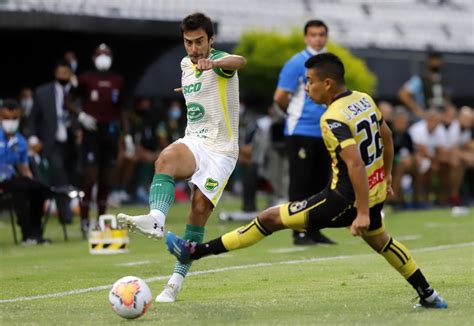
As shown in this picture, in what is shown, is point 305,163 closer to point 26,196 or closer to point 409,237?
point 409,237

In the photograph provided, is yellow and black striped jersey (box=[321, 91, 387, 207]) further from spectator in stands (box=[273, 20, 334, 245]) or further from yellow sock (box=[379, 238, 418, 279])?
spectator in stands (box=[273, 20, 334, 245])

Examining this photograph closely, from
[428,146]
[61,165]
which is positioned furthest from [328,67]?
[428,146]

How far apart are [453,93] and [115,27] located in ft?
40.2

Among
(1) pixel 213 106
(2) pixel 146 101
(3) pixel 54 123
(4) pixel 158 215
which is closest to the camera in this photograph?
(4) pixel 158 215

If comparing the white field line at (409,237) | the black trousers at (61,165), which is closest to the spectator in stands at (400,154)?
the black trousers at (61,165)

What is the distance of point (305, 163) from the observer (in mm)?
14445

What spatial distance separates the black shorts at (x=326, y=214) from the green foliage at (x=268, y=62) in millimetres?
17889

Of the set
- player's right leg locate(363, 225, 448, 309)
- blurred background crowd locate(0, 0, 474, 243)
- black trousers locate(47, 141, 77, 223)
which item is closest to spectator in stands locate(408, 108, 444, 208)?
blurred background crowd locate(0, 0, 474, 243)

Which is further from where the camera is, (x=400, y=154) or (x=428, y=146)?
(x=428, y=146)

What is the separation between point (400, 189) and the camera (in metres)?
23.5

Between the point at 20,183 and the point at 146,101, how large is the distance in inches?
390

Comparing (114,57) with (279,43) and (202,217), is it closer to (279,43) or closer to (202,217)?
(279,43)

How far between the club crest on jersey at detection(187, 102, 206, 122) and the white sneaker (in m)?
1.33

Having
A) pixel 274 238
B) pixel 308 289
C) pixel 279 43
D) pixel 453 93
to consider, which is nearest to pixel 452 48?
pixel 453 93
